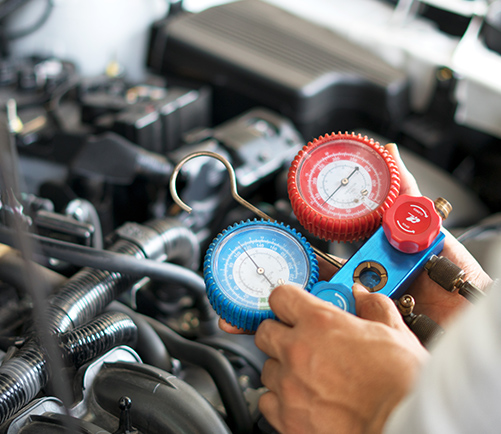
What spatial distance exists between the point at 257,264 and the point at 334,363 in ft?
0.69

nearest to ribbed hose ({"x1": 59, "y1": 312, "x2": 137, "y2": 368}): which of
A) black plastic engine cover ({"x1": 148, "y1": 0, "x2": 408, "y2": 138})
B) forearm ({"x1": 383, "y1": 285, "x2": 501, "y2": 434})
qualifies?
forearm ({"x1": 383, "y1": 285, "x2": 501, "y2": 434})

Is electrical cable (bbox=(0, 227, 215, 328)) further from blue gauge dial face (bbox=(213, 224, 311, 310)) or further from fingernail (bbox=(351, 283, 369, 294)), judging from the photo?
fingernail (bbox=(351, 283, 369, 294))

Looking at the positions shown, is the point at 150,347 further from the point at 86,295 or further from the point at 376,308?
the point at 376,308

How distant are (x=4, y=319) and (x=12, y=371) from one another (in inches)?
13.5

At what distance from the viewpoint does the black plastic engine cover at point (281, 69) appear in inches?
61.9

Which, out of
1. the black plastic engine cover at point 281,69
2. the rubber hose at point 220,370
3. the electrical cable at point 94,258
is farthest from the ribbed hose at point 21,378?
the black plastic engine cover at point 281,69

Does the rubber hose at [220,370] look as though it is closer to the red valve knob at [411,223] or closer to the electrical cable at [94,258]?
the electrical cable at [94,258]

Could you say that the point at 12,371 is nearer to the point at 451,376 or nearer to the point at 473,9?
the point at 451,376

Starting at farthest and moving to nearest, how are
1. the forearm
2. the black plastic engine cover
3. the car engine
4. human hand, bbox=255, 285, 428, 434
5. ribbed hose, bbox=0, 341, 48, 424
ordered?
the black plastic engine cover → the car engine → ribbed hose, bbox=0, 341, 48, 424 → human hand, bbox=255, 285, 428, 434 → the forearm

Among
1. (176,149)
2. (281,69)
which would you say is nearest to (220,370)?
(176,149)

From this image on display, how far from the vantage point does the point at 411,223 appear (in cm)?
74

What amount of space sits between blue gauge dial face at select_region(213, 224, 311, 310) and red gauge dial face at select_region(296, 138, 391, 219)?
86 millimetres

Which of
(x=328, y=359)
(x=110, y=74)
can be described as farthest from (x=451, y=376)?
(x=110, y=74)

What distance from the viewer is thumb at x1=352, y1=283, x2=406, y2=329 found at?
0.61 metres
